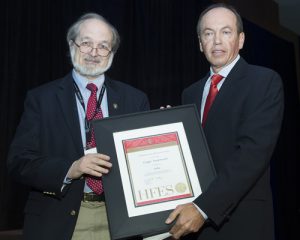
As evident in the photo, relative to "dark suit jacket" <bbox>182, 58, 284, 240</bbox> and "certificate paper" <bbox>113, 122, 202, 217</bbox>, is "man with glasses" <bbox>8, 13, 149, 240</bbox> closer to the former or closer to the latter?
"certificate paper" <bbox>113, 122, 202, 217</bbox>

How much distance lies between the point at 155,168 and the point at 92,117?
0.38 m

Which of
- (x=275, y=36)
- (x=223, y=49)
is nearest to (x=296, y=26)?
(x=275, y=36)

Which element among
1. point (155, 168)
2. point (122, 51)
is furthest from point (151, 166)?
point (122, 51)

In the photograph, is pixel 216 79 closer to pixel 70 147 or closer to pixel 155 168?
pixel 155 168

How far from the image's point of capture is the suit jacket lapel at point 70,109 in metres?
1.77

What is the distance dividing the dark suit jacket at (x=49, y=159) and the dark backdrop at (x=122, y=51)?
4.54 ft

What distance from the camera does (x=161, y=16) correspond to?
4477 millimetres

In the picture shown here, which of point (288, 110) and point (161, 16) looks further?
point (288, 110)

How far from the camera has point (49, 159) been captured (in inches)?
66.9

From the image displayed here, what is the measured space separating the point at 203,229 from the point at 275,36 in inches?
227

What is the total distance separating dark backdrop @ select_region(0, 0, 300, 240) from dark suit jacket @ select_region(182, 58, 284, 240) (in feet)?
6.07

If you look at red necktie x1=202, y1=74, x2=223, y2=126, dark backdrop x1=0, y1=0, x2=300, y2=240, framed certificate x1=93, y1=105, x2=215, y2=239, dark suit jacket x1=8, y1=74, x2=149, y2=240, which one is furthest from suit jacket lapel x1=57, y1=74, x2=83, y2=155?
dark backdrop x1=0, y1=0, x2=300, y2=240

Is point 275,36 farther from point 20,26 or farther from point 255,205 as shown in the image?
point 255,205

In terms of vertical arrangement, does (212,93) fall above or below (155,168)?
above
